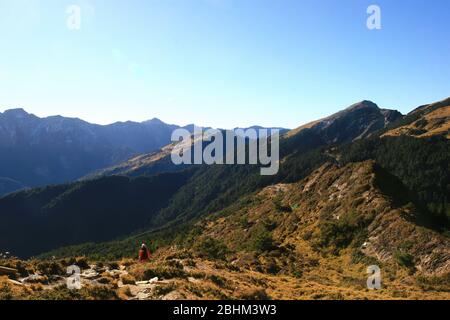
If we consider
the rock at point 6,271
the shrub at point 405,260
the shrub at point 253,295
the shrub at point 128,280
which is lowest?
the shrub at point 405,260

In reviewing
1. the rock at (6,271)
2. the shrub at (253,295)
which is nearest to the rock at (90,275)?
the rock at (6,271)

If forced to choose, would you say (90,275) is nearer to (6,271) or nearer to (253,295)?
(6,271)

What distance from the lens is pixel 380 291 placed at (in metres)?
26.9

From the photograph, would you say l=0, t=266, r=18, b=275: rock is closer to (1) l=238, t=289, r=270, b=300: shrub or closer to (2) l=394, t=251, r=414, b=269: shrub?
(1) l=238, t=289, r=270, b=300: shrub

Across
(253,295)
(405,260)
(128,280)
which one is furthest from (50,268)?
Answer: (405,260)

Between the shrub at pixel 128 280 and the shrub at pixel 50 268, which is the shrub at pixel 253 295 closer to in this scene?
the shrub at pixel 128 280

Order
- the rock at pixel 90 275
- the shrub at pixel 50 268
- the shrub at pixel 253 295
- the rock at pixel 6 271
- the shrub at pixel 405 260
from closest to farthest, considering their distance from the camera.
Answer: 1. the shrub at pixel 253 295
2. the rock at pixel 6 271
3. the rock at pixel 90 275
4. the shrub at pixel 50 268
5. the shrub at pixel 405 260

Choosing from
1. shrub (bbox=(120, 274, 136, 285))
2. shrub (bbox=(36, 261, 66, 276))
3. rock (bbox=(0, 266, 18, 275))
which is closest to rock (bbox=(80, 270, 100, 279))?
shrub (bbox=(36, 261, 66, 276))

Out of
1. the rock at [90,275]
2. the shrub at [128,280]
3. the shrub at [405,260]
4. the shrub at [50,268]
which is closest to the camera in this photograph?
the shrub at [128,280]

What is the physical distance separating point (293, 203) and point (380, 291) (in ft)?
150

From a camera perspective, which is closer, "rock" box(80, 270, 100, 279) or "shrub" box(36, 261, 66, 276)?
"rock" box(80, 270, 100, 279)

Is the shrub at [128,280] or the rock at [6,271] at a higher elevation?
the rock at [6,271]
